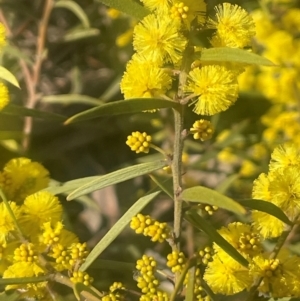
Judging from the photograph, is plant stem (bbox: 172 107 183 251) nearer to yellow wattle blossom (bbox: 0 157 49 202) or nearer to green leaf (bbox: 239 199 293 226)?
green leaf (bbox: 239 199 293 226)

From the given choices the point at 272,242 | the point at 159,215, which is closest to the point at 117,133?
the point at 159,215

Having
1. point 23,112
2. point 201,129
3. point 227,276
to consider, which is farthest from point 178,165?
point 23,112

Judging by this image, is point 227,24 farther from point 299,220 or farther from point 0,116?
point 0,116

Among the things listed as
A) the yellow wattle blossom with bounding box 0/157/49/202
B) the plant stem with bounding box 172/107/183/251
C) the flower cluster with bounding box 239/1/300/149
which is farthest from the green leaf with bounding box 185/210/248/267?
the flower cluster with bounding box 239/1/300/149

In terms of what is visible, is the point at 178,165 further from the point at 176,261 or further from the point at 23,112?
the point at 23,112

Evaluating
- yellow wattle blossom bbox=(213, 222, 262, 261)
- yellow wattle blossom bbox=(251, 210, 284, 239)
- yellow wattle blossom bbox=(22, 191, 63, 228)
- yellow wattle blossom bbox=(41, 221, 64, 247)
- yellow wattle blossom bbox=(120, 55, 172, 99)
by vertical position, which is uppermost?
yellow wattle blossom bbox=(120, 55, 172, 99)

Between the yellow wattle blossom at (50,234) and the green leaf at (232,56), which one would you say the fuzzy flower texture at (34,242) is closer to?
the yellow wattle blossom at (50,234)

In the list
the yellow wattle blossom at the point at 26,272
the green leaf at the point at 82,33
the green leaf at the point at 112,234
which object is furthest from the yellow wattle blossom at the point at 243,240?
the green leaf at the point at 82,33
